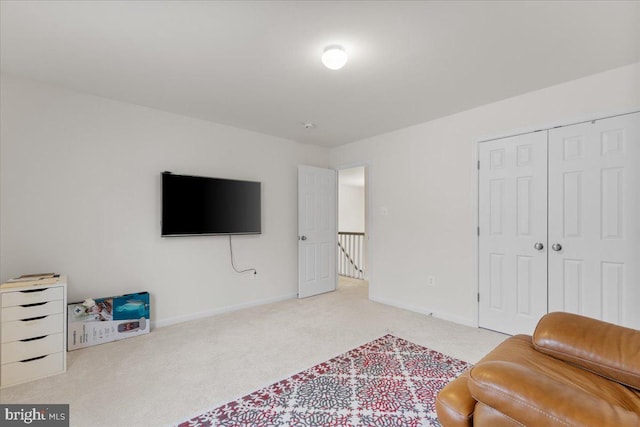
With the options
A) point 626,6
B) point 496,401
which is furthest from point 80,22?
point 626,6

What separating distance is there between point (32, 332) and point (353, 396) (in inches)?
95.7

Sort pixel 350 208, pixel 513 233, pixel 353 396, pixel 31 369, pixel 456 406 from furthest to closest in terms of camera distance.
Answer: pixel 350 208, pixel 513 233, pixel 31 369, pixel 353 396, pixel 456 406

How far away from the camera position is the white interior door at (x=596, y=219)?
2.33 meters

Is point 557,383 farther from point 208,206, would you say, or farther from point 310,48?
point 208,206

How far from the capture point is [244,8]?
1.71 meters

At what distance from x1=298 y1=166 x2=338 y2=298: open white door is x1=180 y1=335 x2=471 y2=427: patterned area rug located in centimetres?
203

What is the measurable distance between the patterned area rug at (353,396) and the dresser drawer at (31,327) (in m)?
1.45

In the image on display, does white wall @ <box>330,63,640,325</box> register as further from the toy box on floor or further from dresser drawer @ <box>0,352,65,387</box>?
dresser drawer @ <box>0,352,65,387</box>

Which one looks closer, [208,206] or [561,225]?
[561,225]

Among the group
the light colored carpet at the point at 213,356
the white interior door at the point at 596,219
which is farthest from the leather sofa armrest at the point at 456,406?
the white interior door at the point at 596,219

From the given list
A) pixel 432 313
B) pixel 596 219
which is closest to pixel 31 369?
pixel 432 313

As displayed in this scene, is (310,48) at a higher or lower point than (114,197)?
higher

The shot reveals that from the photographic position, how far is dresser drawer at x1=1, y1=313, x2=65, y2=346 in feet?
7.02

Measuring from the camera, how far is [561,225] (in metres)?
2.67
